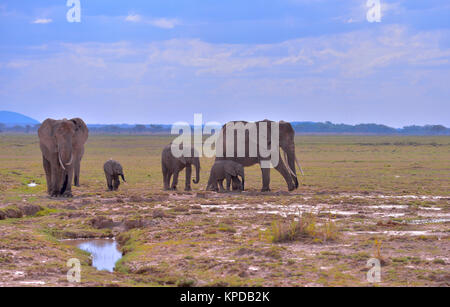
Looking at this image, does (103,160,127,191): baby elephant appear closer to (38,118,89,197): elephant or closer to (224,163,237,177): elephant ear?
(38,118,89,197): elephant

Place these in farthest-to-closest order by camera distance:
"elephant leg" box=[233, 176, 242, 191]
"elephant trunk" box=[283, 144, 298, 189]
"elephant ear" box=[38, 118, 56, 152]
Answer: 1. "elephant trunk" box=[283, 144, 298, 189]
2. "elephant leg" box=[233, 176, 242, 191]
3. "elephant ear" box=[38, 118, 56, 152]

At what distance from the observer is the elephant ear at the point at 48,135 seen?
2230 centimetres

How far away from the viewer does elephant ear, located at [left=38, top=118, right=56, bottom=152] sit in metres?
22.3

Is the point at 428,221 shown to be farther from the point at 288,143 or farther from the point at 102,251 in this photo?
the point at 288,143

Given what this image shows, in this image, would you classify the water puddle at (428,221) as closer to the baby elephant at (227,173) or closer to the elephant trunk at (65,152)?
the baby elephant at (227,173)

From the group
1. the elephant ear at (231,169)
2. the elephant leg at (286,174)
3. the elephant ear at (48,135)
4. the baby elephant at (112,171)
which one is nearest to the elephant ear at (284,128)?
the elephant leg at (286,174)

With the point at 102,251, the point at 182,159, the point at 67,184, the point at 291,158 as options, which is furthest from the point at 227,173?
the point at 102,251

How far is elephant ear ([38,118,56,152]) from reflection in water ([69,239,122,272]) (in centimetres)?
820

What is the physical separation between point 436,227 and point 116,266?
8.04 metres

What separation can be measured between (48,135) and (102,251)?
385 inches

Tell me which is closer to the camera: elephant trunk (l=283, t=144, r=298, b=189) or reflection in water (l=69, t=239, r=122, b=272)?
reflection in water (l=69, t=239, r=122, b=272)

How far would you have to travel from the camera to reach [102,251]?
45.4 feet

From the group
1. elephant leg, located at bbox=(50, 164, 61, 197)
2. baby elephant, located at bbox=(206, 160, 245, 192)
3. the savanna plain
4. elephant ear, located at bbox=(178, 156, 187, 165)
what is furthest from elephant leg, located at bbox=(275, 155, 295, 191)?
elephant leg, located at bbox=(50, 164, 61, 197)

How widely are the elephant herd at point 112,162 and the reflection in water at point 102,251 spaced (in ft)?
24.3
